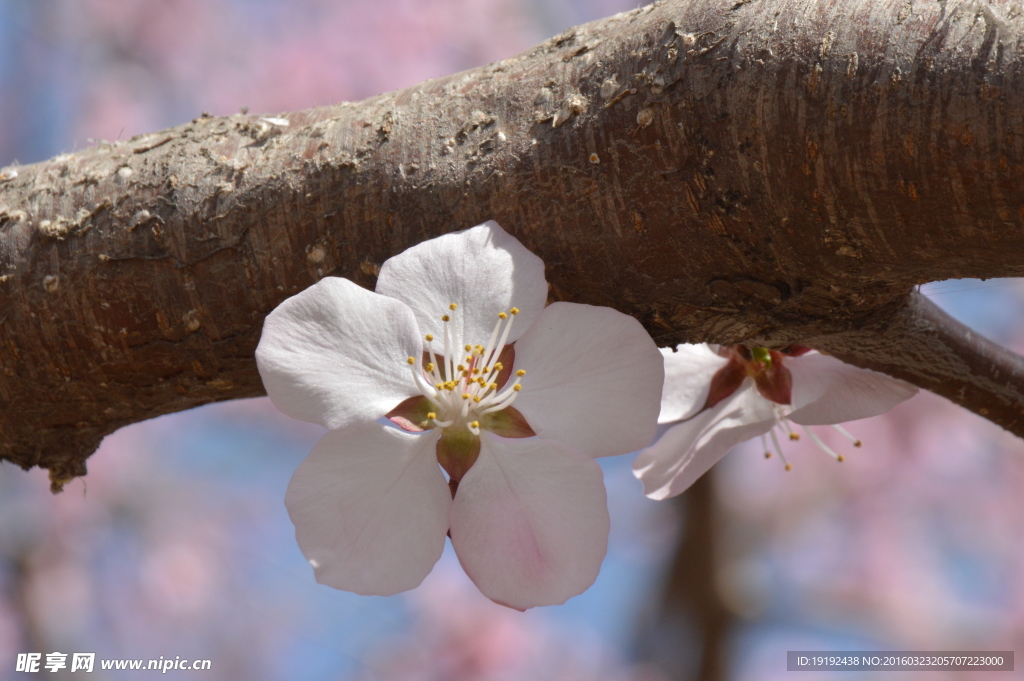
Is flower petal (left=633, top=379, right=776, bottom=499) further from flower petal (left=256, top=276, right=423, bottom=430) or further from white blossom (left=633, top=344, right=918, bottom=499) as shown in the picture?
flower petal (left=256, top=276, right=423, bottom=430)

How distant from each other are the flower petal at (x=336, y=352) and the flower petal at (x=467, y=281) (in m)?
0.02

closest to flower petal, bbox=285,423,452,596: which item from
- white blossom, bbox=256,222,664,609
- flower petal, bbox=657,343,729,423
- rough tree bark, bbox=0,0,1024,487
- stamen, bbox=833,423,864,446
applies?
white blossom, bbox=256,222,664,609

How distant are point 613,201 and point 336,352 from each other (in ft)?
0.73

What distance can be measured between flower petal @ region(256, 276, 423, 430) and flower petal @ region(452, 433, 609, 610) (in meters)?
0.09

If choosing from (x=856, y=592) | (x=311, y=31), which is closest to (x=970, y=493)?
(x=856, y=592)

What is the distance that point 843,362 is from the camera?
25.2 inches

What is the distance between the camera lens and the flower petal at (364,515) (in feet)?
1.54

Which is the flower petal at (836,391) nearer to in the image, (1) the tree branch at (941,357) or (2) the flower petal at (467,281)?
(1) the tree branch at (941,357)

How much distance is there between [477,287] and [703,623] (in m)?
2.04

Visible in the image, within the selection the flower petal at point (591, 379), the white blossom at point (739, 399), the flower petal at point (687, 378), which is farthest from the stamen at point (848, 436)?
the flower petal at point (591, 379)

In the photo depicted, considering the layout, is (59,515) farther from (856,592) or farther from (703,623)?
(856,592)

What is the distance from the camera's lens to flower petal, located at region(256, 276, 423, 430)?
1.50 ft

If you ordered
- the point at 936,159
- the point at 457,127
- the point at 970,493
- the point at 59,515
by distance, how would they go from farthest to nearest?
the point at 970,493 < the point at 59,515 < the point at 457,127 < the point at 936,159

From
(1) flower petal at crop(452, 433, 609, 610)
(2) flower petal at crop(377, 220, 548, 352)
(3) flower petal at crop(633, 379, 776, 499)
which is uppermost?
(2) flower petal at crop(377, 220, 548, 352)
